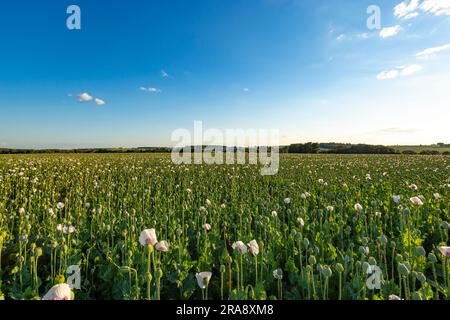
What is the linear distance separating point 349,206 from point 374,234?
1.58m

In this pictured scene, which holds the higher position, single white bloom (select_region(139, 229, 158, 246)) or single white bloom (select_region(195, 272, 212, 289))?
single white bloom (select_region(139, 229, 158, 246))

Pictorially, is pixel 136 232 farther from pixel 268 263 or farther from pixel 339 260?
pixel 339 260

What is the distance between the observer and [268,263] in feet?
11.1
